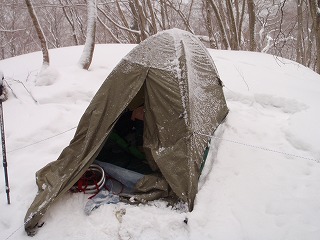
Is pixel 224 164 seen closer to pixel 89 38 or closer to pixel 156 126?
pixel 156 126

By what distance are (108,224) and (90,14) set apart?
548 centimetres

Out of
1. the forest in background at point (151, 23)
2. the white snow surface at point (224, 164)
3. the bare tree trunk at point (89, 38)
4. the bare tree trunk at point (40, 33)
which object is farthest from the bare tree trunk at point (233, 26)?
the bare tree trunk at point (40, 33)

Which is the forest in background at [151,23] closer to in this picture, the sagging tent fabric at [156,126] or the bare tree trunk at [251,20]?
the bare tree trunk at [251,20]

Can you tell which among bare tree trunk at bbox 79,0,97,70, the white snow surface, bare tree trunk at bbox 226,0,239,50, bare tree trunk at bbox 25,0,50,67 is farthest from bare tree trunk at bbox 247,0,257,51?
bare tree trunk at bbox 25,0,50,67

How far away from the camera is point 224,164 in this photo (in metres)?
3.66

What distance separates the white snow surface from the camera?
9.15ft

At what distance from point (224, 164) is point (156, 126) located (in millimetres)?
1148

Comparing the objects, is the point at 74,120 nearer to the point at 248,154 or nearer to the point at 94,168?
the point at 94,168

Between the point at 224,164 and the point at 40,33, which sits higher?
the point at 40,33

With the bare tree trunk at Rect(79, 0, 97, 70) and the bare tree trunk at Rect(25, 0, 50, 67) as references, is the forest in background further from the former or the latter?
the bare tree trunk at Rect(25, 0, 50, 67)

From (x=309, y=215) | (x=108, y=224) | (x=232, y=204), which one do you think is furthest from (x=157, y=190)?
(x=309, y=215)

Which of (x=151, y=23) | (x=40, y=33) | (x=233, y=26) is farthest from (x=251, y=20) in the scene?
(x=40, y=33)

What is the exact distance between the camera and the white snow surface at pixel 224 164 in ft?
9.15

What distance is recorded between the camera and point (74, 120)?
16.4ft
